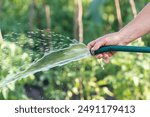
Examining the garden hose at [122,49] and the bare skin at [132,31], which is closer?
the garden hose at [122,49]

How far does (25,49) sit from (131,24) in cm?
163

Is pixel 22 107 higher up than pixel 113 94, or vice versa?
pixel 113 94

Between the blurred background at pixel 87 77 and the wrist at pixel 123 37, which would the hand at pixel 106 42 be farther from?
the blurred background at pixel 87 77

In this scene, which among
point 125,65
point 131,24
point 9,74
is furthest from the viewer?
point 125,65

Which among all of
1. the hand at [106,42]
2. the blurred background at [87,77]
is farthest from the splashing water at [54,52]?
the blurred background at [87,77]

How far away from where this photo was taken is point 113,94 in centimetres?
440

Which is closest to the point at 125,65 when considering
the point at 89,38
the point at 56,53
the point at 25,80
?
the point at 25,80

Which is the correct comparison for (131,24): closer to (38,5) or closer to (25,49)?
(25,49)

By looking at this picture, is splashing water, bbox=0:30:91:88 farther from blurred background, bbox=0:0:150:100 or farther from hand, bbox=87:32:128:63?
blurred background, bbox=0:0:150:100

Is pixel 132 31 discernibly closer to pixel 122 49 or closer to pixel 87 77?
pixel 122 49

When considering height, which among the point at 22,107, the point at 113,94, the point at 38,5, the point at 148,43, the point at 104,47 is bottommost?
the point at 104,47

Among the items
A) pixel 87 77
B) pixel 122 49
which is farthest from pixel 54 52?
pixel 87 77

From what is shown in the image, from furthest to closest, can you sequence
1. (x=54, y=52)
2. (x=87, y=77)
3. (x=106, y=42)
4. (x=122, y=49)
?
1. (x=87, y=77)
2. (x=54, y=52)
3. (x=106, y=42)
4. (x=122, y=49)

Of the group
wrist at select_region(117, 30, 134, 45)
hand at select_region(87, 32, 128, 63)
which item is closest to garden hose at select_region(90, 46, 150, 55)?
hand at select_region(87, 32, 128, 63)
